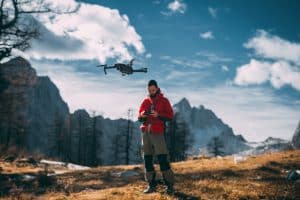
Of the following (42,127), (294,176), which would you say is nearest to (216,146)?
(294,176)

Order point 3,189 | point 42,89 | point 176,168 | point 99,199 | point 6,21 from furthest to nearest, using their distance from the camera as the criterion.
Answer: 1. point 42,89
2. point 6,21
3. point 176,168
4. point 3,189
5. point 99,199

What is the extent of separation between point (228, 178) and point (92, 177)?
24.2 ft

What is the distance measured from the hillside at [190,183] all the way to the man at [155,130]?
543 millimetres

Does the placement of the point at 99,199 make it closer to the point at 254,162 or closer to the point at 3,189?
the point at 3,189

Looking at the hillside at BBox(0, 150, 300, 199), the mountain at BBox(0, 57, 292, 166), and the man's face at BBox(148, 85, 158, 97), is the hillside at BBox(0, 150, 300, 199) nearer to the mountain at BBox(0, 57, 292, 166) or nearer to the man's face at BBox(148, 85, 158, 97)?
the man's face at BBox(148, 85, 158, 97)

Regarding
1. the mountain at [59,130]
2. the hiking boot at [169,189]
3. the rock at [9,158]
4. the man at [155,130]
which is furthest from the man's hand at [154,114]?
the rock at [9,158]

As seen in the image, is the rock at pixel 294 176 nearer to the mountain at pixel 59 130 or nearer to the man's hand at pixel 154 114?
the man's hand at pixel 154 114

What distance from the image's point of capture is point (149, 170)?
11289 millimetres

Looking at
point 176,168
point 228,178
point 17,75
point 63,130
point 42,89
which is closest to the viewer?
point 228,178

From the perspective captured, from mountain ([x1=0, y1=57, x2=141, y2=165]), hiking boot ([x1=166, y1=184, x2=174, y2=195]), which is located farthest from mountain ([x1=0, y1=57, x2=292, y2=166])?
hiking boot ([x1=166, y1=184, x2=174, y2=195])

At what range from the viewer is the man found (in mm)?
10812

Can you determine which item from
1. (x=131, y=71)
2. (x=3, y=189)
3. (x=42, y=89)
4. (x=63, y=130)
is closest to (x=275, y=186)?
(x=131, y=71)

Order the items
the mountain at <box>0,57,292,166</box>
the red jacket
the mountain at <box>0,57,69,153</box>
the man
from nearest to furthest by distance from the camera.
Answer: the man < the red jacket < the mountain at <box>0,57,69,153</box> < the mountain at <box>0,57,292,166</box>

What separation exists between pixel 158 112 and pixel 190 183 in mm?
3352
